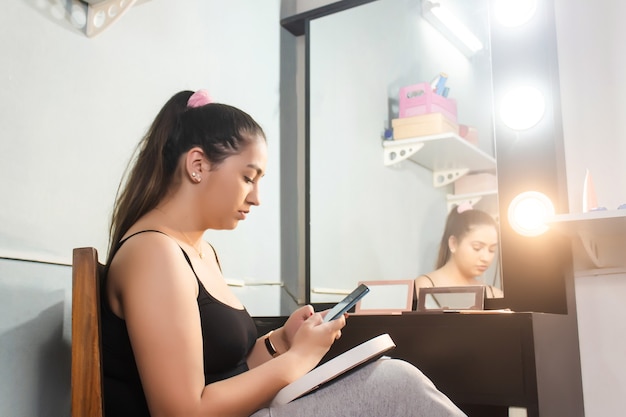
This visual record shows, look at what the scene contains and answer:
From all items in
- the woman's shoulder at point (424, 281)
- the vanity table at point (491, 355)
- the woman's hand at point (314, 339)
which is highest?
the woman's shoulder at point (424, 281)

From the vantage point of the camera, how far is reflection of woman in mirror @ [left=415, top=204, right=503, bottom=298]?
139 cm

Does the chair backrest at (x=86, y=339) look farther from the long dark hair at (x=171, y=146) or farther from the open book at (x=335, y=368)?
the open book at (x=335, y=368)

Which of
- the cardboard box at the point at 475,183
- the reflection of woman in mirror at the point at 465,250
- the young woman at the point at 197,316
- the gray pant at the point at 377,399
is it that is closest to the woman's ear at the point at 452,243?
the reflection of woman in mirror at the point at 465,250

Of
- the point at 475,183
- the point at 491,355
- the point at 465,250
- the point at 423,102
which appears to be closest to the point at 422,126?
the point at 423,102

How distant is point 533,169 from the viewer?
1375 millimetres

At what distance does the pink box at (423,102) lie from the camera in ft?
5.04

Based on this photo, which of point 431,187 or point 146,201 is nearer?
point 146,201

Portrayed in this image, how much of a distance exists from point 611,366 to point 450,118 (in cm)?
66

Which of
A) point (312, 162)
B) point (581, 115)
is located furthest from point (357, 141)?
point (581, 115)

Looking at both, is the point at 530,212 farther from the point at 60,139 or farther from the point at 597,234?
the point at 60,139

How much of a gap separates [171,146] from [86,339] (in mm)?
355

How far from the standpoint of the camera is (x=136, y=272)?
85 centimetres

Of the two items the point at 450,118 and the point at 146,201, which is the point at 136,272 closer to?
the point at 146,201

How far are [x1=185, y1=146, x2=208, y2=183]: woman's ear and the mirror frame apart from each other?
72cm
